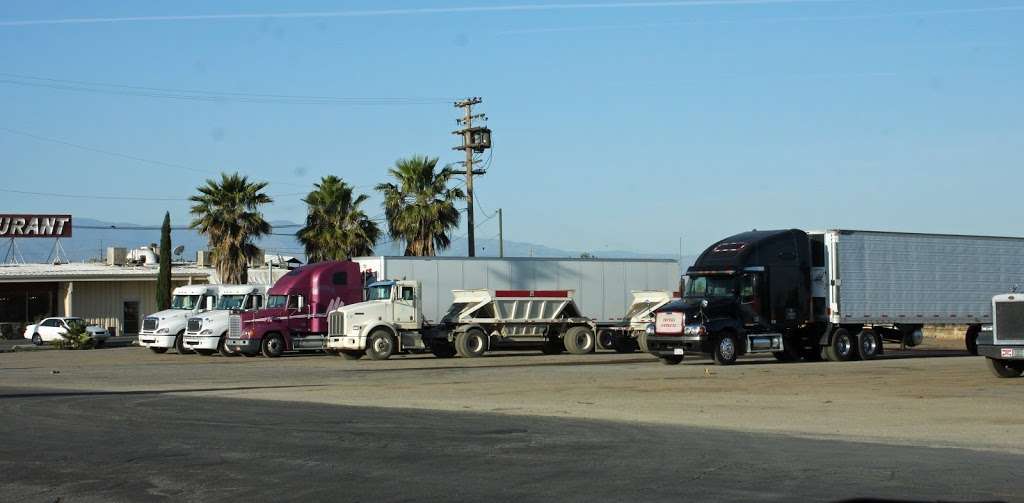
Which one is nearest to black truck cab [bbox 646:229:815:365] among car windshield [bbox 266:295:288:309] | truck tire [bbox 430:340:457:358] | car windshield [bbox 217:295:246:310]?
truck tire [bbox 430:340:457:358]

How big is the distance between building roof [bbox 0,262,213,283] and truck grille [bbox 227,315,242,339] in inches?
952

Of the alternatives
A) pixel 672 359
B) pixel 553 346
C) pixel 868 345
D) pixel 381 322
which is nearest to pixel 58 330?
pixel 381 322

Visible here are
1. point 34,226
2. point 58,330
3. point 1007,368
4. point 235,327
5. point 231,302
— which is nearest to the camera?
point 1007,368

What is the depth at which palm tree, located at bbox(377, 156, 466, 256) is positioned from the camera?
168ft

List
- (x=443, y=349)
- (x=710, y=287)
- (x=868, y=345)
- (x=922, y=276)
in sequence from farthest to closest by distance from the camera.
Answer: (x=443, y=349) < (x=922, y=276) < (x=868, y=345) < (x=710, y=287)

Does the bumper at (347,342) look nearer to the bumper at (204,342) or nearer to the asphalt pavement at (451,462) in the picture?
the bumper at (204,342)


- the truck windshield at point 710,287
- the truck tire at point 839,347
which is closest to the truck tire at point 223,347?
the truck windshield at point 710,287

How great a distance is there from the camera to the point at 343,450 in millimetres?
13016

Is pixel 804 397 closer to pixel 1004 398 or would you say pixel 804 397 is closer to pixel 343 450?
pixel 1004 398

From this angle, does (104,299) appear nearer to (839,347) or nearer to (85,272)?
(85,272)

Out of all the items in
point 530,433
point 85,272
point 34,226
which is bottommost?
point 530,433

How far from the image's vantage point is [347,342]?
35.2 metres

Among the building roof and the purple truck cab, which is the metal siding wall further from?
the building roof

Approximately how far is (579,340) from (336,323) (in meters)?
7.86
